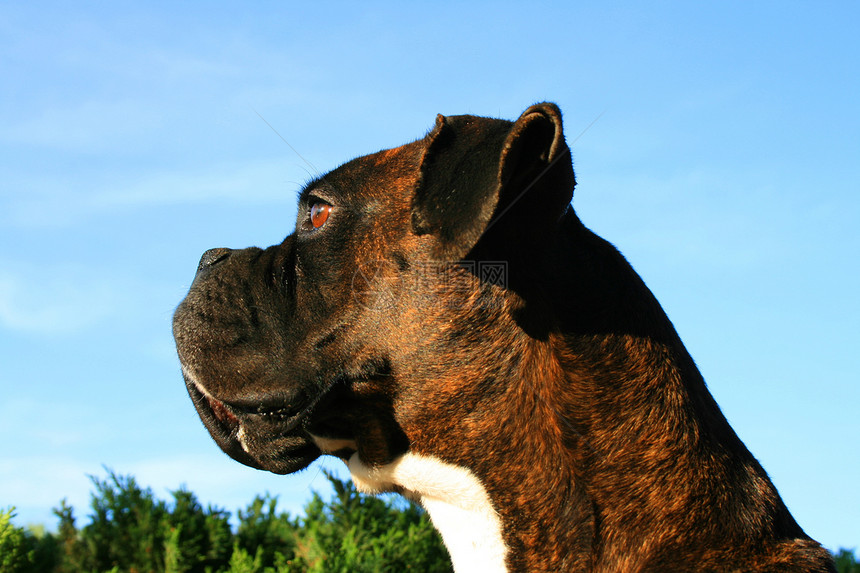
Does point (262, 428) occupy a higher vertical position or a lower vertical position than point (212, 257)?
lower

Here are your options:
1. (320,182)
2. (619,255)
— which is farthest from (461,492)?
(320,182)

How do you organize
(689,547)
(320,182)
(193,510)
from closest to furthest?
(689,547) < (320,182) < (193,510)

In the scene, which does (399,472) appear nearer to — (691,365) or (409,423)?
(409,423)

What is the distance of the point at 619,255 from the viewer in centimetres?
346

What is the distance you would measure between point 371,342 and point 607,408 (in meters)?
1.01

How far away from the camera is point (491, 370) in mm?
3232

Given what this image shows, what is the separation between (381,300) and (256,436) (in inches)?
37.3

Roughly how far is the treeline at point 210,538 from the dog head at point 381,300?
277cm

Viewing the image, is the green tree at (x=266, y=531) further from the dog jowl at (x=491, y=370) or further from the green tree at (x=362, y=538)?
the dog jowl at (x=491, y=370)

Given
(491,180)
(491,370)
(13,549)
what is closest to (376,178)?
(491,180)

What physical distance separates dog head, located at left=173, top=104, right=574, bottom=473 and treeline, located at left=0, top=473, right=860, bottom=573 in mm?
2765

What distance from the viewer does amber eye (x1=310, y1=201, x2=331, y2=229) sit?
3.68 meters

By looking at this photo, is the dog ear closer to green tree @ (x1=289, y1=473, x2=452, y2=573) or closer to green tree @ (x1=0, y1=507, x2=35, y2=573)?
green tree @ (x1=289, y1=473, x2=452, y2=573)

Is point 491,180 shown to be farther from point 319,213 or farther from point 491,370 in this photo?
point 319,213
